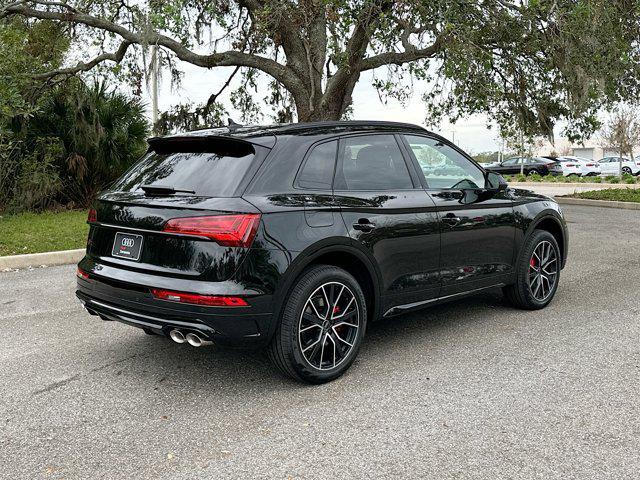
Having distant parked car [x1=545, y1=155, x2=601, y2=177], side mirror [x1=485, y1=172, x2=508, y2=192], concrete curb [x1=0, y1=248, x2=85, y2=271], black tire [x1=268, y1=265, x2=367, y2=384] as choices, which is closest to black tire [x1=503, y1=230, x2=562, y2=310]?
side mirror [x1=485, y1=172, x2=508, y2=192]

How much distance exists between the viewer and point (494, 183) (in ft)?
18.8

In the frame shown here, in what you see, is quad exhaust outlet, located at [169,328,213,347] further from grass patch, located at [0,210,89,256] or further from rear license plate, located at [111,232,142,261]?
grass patch, located at [0,210,89,256]

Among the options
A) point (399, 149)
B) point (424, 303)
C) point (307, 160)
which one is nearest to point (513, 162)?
point (399, 149)

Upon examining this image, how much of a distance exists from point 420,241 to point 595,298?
2.82 m

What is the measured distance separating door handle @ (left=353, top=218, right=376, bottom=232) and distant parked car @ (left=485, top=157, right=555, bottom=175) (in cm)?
3494

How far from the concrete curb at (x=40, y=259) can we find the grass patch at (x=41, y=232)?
417 mm

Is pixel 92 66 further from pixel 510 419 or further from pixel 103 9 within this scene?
pixel 510 419

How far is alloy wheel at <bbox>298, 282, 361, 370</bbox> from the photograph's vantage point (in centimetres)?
426

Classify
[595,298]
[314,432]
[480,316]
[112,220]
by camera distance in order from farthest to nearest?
1. [595,298]
2. [480,316]
3. [112,220]
4. [314,432]

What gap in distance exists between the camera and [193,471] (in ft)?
10.4

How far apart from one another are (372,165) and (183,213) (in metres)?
1.56


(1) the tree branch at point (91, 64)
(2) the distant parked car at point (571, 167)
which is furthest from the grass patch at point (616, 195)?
(2) the distant parked car at point (571, 167)

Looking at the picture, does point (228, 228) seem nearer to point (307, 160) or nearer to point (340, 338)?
point (307, 160)

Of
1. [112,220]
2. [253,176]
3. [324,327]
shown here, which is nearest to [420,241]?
[324,327]
